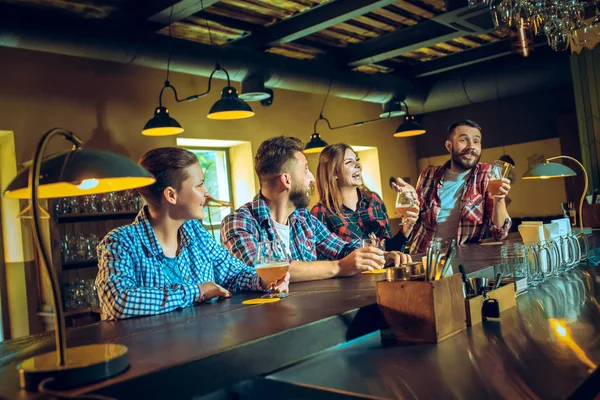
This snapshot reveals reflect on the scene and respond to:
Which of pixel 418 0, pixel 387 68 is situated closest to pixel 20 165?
pixel 418 0

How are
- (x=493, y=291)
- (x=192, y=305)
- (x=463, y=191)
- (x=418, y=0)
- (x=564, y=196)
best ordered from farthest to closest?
(x=564, y=196) < (x=418, y=0) < (x=463, y=191) < (x=192, y=305) < (x=493, y=291)

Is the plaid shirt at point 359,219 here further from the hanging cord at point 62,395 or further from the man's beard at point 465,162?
the hanging cord at point 62,395

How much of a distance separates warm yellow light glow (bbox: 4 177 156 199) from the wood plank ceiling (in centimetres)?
360

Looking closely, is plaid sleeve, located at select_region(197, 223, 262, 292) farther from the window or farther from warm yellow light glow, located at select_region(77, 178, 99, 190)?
the window

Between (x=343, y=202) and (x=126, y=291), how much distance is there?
2070 millimetres

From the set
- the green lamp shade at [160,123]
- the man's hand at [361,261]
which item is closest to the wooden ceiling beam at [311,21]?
the green lamp shade at [160,123]

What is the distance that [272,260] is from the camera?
189cm

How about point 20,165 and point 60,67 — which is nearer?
point 20,165

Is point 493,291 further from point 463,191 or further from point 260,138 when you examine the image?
point 260,138

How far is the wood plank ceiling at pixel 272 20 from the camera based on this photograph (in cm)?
503

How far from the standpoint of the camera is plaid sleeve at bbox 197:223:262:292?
→ 7.35 feet

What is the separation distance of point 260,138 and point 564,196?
4588 millimetres

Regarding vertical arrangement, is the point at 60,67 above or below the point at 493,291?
above

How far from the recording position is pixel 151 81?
606 centimetres
